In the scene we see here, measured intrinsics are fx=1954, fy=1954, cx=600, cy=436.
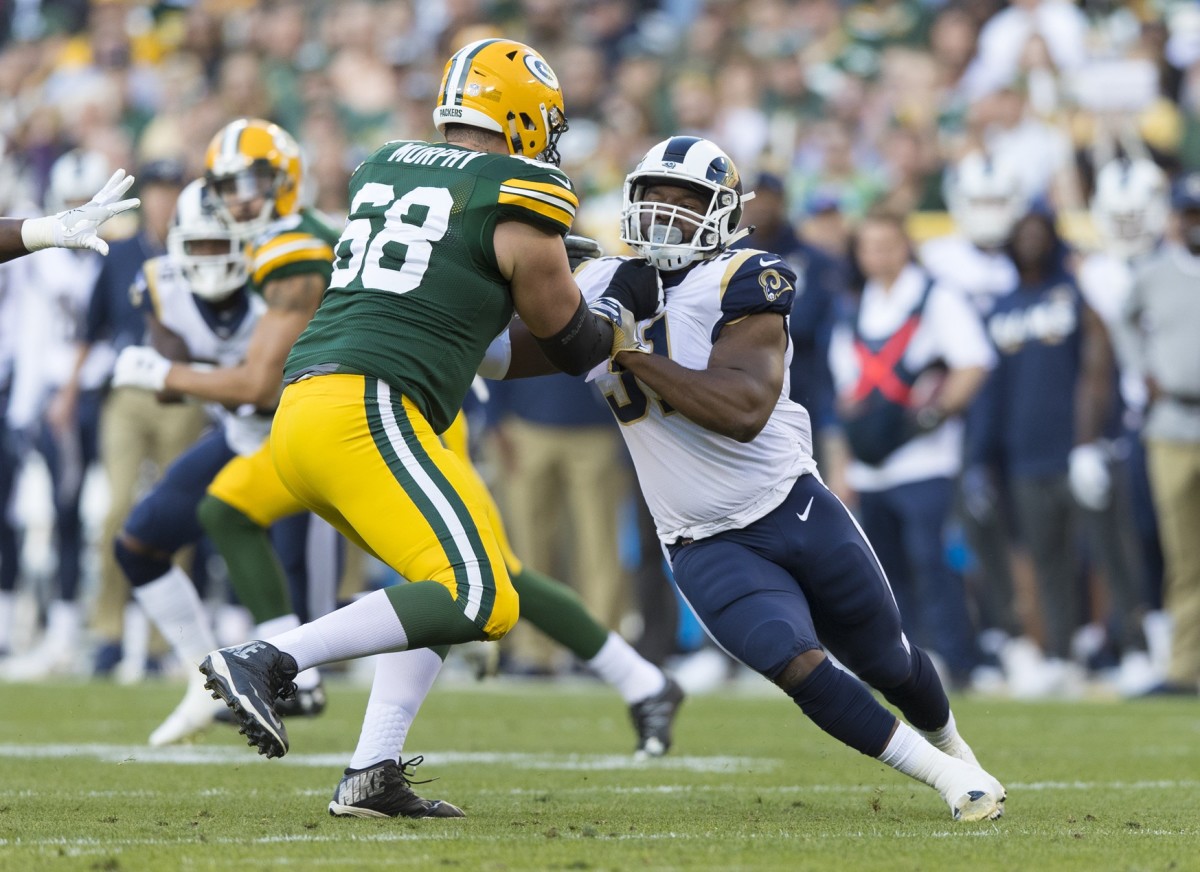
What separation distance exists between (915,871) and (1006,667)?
6.70 m

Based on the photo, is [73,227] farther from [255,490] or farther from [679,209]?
[255,490]

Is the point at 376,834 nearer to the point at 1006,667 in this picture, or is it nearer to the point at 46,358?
the point at 1006,667

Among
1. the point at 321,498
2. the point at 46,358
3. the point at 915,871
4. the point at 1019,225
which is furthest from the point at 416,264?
the point at 46,358

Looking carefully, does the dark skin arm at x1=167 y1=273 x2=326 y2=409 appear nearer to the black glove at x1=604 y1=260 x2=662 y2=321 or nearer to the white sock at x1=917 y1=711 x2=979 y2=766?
the black glove at x1=604 y1=260 x2=662 y2=321

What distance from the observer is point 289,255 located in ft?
19.7

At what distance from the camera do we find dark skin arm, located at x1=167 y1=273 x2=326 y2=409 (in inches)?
237

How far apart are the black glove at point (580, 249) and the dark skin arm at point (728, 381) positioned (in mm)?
403

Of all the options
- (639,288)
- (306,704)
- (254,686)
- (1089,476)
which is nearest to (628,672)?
(306,704)

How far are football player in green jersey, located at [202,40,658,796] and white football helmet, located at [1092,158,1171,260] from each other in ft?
A: 19.4

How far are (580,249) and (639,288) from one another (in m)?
0.24

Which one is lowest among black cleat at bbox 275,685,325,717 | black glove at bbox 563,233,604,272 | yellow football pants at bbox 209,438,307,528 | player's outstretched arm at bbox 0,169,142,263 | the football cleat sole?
black cleat at bbox 275,685,325,717

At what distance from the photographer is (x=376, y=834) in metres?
4.18

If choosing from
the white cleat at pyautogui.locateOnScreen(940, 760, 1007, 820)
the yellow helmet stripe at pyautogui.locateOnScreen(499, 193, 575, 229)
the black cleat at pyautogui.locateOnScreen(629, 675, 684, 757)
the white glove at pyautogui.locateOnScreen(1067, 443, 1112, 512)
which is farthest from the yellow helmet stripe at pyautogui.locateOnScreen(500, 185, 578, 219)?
the white glove at pyautogui.locateOnScreen(1067, 443, 1112, 512)

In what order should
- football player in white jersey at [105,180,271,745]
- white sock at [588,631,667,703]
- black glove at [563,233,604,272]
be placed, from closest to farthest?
black glove at [563,233,604,272]
white sock at [588,631,667,703]
football player in white jersey at [105,180,271,745]
